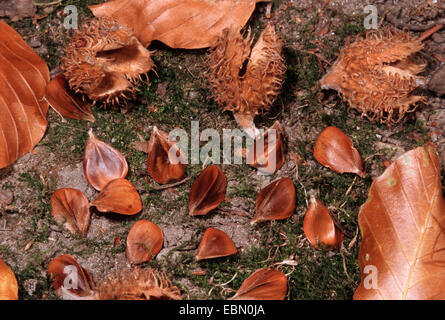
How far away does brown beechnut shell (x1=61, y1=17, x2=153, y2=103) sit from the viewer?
2.19 meters

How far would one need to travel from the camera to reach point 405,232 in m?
2.14

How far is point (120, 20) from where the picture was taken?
7.74 feet

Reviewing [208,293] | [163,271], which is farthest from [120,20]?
[208,293]

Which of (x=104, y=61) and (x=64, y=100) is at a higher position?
(x=104, y=61)

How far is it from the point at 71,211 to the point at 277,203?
3.07 ft

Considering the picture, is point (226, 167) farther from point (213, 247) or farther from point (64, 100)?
point (64, 100)

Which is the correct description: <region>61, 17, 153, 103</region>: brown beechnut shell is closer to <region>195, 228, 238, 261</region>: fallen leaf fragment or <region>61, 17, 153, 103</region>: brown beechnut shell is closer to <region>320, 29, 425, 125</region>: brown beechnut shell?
<region>195, 228, 238, 261</region>: fallen leaf fragment

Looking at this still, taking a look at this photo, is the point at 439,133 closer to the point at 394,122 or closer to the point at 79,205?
the point at 394,122

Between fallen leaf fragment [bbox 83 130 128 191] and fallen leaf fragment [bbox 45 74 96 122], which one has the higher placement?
fallen leaf fragment [bbox 45 74 96 122]

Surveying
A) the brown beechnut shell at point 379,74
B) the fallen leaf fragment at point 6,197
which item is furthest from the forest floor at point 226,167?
the brown beechnut shell at point 379,74

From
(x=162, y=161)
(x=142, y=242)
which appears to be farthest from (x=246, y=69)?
(x=142, y=242)

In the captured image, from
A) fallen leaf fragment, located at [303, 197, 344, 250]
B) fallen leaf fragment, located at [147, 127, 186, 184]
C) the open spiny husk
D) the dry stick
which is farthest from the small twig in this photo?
the dry stick

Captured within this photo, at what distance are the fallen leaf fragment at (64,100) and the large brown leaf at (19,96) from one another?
0.04 m

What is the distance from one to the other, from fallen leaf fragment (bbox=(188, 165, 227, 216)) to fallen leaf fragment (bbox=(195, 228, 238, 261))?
12 centimetres
